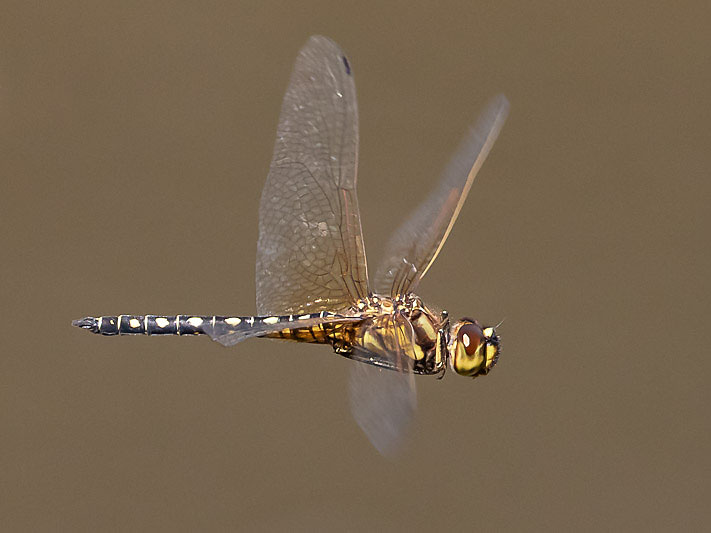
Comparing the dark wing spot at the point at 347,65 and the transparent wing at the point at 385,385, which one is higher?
the dark wing spot at the point at 347,65

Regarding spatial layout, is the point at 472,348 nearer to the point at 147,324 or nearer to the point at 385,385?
the point at 385,385

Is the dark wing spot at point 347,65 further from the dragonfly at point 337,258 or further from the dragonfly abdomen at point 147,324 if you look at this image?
the dragonfly abdomen at point 147,324

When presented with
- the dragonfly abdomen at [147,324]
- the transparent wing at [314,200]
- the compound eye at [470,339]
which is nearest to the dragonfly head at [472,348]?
the compound eye at [470,339]

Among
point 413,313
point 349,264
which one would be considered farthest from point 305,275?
point 413,313

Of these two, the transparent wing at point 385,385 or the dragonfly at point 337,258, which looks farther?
the dragonfly at point 337,258

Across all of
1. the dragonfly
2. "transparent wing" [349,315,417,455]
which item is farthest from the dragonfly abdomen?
"transparent wing" [349,315,417,455]

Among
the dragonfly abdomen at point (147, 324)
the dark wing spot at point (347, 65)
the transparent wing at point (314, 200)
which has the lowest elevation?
the dragonfly abdomen at point (147, 324)
